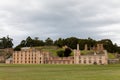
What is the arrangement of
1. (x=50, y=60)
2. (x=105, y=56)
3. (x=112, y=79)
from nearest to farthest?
(x=112, y=79) → (x=105, y=56) → (x=50, y=60)

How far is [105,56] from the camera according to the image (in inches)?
7308

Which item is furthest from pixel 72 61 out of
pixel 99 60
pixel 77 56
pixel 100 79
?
pixel 100 79

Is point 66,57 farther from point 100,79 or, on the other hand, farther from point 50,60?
point 100,79

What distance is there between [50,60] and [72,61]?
15491 mm

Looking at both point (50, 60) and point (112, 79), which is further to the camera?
point (50, 60)

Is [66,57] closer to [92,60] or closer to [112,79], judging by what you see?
[92,60]

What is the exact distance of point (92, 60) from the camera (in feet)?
626

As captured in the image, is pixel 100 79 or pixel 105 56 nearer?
pixel 100 79

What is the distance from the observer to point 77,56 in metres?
193

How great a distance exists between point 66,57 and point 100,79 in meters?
167

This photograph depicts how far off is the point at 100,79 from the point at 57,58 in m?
168

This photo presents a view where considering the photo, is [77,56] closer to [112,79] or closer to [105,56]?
[105,56]

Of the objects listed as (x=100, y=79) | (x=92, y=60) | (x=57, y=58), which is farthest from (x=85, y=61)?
(x=100, y=79)

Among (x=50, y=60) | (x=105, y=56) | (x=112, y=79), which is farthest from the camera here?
(x=50, y=60)
